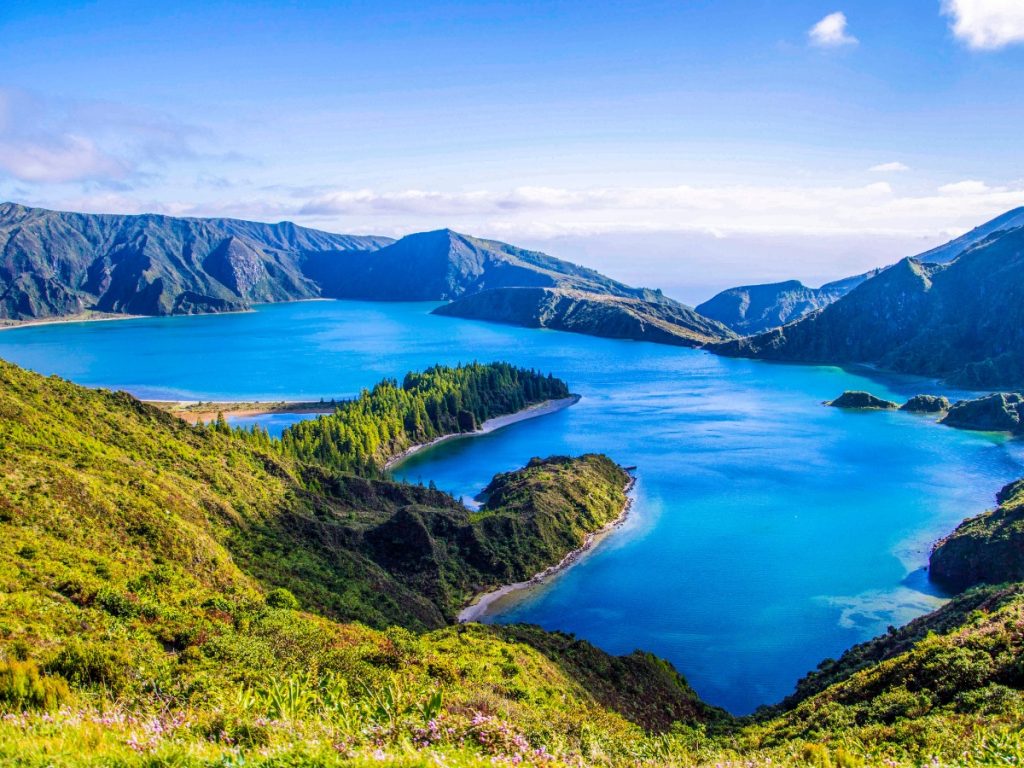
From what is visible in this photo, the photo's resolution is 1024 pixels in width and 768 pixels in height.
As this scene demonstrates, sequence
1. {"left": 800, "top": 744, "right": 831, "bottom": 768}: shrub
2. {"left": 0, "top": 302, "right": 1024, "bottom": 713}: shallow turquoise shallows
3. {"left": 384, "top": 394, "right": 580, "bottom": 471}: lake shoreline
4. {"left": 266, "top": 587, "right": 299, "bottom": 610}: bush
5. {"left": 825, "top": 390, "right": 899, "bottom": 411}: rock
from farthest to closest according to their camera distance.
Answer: {"left": 825, "top": 390, "right": 899, "bottom": 411}: rock, {"left": 384, "top": 394, "right": 580, "bottom": 471}: lake shoreline, {"left": 0, "top": 302, "right": 1024, "bottom": 713}: shallow turquoise shallows, {"left": 266, "top": 587, "right": 299, "bottom": 610}: bush, {"left": 800, "top": 744, "right": 831, "bottom": 768}: shrub

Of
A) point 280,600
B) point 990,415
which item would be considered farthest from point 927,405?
point 280,600

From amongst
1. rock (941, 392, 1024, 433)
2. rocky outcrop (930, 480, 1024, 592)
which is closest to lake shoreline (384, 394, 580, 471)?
rocky outcrop (930, 480, 1024, 592)

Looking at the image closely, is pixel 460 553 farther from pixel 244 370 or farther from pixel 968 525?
pixel 244 370

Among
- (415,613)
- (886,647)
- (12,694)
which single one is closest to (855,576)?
(886,647)

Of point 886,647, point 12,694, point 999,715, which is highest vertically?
point 12,694

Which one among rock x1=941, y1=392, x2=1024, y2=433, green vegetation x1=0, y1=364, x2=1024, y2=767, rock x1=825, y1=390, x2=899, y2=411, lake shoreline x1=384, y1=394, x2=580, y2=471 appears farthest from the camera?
rock x1=825, y1=390, x2=899, y2=411

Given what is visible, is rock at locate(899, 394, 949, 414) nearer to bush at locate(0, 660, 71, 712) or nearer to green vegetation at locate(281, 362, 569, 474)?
green vegetation at locate(281, 362, 569, 474)
